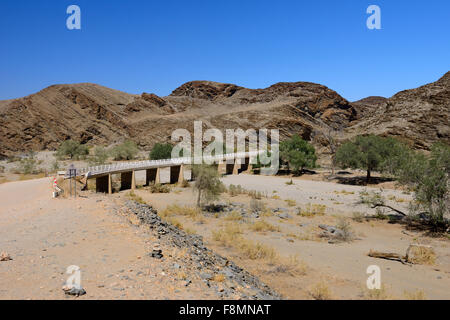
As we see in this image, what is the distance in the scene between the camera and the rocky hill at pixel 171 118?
169ft

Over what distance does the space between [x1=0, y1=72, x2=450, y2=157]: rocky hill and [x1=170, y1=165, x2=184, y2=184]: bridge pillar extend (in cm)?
3680

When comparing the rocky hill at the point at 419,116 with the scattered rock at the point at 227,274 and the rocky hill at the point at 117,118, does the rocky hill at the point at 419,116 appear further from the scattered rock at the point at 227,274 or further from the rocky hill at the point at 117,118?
the scattered rock at the point at 227,274

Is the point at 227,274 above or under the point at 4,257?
under

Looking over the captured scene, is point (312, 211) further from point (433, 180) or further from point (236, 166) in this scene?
point (236, 166)

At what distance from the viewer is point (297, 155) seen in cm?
3894

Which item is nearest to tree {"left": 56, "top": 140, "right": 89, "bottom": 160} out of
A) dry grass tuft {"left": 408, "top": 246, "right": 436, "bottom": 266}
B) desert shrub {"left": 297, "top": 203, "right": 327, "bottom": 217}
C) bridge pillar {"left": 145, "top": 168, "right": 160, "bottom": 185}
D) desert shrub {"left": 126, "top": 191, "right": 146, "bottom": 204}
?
bridge pillar {"left": 145, "top": 168, "right": 160, "bottom": 185}

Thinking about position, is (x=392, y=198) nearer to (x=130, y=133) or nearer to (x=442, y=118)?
(x=442, y=118)

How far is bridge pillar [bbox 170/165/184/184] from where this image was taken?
32.8m

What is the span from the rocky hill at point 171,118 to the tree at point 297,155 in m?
18.7

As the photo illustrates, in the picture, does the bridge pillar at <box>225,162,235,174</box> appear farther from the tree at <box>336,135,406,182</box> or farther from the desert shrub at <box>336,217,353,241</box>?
the desert shrub at <box>336,217,353,241</box>

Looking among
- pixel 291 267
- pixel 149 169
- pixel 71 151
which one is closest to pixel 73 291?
pixel 291 267

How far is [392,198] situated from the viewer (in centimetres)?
2306

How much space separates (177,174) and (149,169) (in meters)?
3.58
